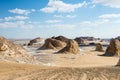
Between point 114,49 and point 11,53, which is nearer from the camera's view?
point 11,53

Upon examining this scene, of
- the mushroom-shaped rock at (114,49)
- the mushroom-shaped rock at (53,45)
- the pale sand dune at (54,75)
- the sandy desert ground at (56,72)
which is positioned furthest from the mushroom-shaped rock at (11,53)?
the mushroom-shaped rock at (53,45)

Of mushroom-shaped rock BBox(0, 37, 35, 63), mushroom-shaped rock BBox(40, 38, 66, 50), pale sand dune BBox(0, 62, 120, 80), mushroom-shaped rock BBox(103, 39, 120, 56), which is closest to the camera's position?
pale sand dune BBox(0, 62, 120, 80)

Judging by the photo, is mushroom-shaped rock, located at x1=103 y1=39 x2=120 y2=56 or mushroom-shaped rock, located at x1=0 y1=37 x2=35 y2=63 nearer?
mushroom-shaped rock, located at x1=0 y1=37 x2=35 y2=63

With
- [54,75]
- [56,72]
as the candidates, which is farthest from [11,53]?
[54,75]

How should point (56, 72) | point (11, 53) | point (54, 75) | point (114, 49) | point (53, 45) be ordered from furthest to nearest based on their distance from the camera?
1. point (53, 45)
2. point (114, 49)
3. point (11, 53)
4. point (56, 72)
5. point (54, 75)

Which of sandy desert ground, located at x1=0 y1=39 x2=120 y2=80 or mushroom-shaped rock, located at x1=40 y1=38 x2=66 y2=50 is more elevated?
mushroom-shaped rock, located at x1=40 y1=38 x2=66 y2=50

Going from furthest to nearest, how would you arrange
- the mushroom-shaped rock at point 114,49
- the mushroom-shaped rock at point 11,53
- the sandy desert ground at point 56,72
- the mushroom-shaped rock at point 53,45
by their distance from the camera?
the mushroom-shaped rock at point 53,45 → the mushroom-shaped rock at point 114,49 → the mushroom-shaped rock at point 11,53 → the sandy desert ground at point 56,72

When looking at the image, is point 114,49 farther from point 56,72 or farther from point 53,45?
point 56,72

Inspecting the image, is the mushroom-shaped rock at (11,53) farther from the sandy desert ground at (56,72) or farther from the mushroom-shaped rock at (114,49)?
the mushroom-shaped rock at (114,49)

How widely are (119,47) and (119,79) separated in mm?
35744

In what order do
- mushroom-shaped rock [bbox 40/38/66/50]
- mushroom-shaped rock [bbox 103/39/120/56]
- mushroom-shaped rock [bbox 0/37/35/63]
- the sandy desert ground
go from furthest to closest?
mushroom-shaped rock [bbox 40/38/66/50] < mushroom-shaped rock [bbox 103/39/120/56] < mushroom-shaped rock [bbox 0/37/35/63] < the sandy desert ground

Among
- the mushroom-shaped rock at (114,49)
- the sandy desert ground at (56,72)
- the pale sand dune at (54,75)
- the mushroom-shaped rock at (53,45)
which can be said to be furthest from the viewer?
the mushroom-shaped rock at (53,45)

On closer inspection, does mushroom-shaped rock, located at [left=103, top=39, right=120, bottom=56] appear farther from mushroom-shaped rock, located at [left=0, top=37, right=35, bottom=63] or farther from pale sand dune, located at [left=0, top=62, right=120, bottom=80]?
pale sand dune, located at [left=0, top=62, right=120, bottom=80]

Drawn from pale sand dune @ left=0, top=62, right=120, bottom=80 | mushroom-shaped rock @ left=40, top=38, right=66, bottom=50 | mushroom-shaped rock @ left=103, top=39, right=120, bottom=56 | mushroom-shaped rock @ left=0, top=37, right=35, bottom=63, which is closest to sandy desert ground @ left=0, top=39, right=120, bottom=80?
pale sand dune @ left=0, top=62, right=120, bottom=80
